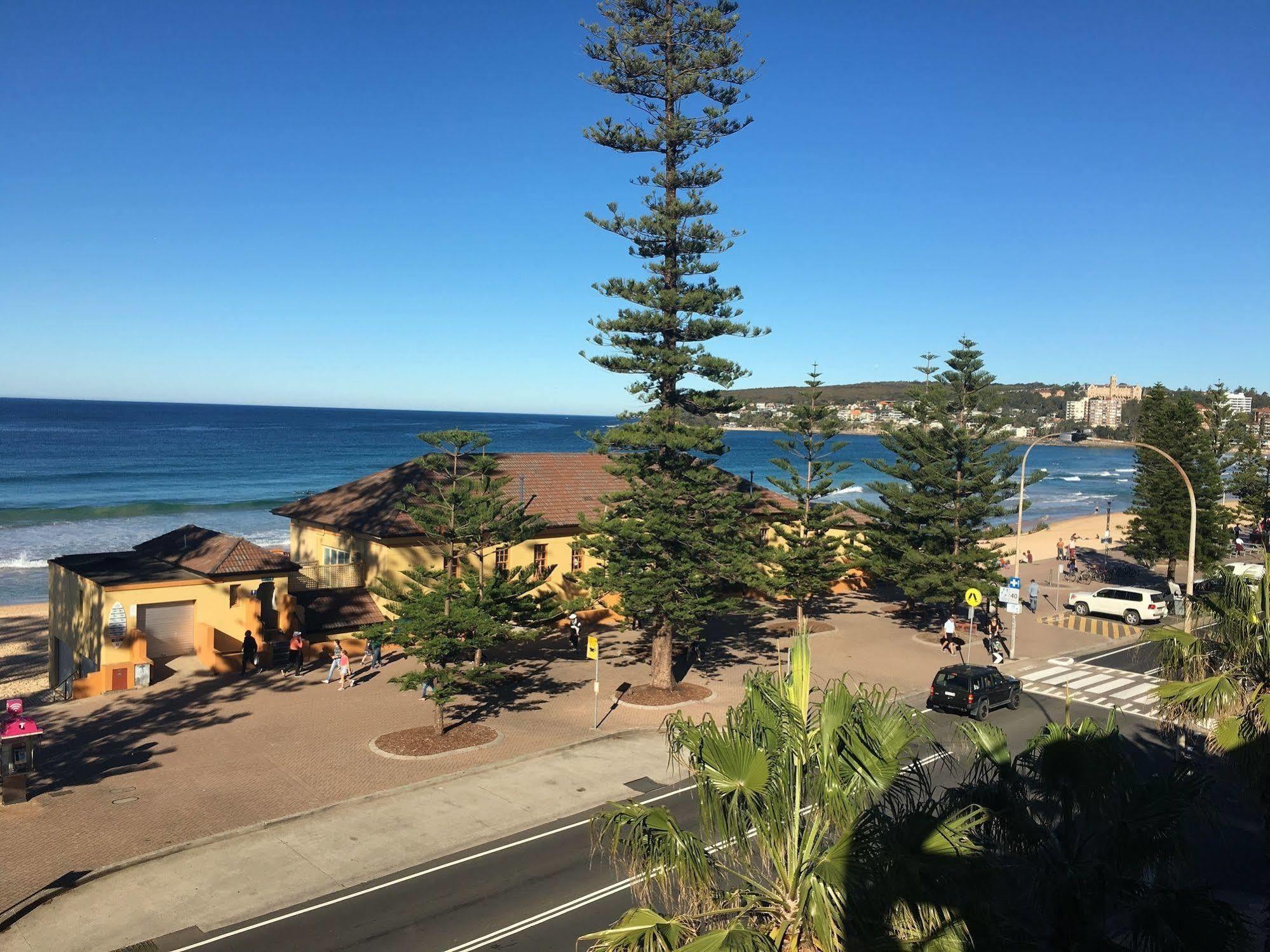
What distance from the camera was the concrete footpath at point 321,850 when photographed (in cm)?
1152

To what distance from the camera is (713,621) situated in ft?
105

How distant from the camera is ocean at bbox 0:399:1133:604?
2365 inches

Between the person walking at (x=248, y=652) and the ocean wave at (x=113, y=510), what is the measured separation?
50.5 meters

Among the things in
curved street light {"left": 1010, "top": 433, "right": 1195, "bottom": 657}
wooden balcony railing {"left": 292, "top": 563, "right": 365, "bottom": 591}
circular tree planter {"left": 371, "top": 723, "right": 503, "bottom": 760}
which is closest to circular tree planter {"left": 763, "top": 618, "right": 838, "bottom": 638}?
curved street light {"left": 1010, "top": 433, "right": 1195, "bottom": 657}

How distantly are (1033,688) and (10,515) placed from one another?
226 ft

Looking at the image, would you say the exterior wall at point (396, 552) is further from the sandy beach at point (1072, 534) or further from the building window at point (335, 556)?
the sandy beach at point (1072, 534)

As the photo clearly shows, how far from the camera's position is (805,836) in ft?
21.5

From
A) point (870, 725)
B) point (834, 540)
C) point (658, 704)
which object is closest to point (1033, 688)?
point (834, 540)

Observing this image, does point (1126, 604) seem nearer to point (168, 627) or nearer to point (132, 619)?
point (168, 627)

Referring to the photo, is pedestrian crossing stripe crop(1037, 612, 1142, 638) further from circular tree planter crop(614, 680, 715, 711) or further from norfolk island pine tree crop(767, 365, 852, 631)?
circular tree planter crop(614, 680, 715, 711)

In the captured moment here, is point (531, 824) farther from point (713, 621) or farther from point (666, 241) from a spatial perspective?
point (713, 621)

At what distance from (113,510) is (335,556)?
1942 inches

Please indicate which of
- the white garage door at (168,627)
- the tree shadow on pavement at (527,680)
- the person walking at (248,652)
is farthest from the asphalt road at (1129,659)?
the white garage door at (168,627)

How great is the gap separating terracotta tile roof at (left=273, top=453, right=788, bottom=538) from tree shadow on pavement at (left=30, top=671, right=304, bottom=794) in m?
6.07
